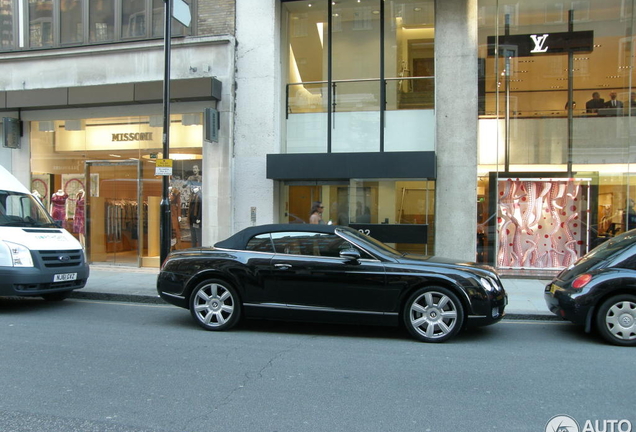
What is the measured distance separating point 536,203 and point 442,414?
9462 millimetres

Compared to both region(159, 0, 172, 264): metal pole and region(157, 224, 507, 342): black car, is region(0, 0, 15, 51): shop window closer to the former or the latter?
region(159, 0, 172, 264): metal pole

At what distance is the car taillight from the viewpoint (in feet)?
21.4

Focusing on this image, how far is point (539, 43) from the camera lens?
39.8 feet

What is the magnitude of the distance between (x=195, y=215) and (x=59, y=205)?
14.4ft

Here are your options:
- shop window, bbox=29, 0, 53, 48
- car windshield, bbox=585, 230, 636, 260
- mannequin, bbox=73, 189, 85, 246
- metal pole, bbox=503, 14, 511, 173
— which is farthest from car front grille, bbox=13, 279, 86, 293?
metal pole, bbox=503, 14, 511, 173

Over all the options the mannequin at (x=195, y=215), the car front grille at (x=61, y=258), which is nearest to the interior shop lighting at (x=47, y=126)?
the mannequin at (x=195, y=215)

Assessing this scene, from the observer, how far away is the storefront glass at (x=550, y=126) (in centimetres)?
1186

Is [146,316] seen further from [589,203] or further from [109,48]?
[589,203]

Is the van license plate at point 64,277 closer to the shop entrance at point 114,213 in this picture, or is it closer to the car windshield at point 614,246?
the shop entrance at point 114,213

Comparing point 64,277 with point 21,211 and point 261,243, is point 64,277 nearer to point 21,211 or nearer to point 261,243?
point 21,211

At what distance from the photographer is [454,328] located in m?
6.33

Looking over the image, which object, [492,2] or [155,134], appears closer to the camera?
[492,2]

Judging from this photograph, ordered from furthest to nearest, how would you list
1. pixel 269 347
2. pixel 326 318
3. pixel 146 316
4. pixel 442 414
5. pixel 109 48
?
pixel 109 48 → pixel 146 316 → pixel 326 318 → pixel 269 347 → pixel 442 414

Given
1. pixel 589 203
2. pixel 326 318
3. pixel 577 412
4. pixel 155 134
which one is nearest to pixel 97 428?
pixel 326 318
